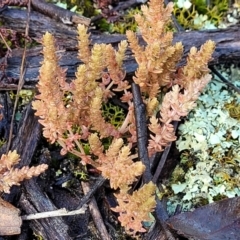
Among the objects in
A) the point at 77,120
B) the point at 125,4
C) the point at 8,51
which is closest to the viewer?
the point at 77,120

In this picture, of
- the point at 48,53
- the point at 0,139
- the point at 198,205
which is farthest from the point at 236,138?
the point at 0,139

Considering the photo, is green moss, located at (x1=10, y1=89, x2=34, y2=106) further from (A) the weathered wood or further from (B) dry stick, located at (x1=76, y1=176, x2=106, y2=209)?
(B) dry stick, located at (x1=76, y1=176, x2=106, y2=209)

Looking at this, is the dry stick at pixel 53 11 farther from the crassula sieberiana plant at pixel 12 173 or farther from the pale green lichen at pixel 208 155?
the crassula sieberiana plant at pixel 12 173

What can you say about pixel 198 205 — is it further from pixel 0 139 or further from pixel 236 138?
pixel 0 139

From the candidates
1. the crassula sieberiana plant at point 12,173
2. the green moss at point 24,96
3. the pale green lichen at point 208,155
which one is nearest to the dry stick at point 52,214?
the crassula sieberiana plant at point 12,173

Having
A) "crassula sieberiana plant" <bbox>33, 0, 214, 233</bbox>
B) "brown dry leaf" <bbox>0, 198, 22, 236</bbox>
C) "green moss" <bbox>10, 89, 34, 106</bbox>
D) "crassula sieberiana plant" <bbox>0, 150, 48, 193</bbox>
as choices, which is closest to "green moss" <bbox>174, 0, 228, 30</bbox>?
"crassula sieberiana plant" <bbox>33, 0, 214, 233</bbox>

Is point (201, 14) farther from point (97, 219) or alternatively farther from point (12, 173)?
point (12, 173)
